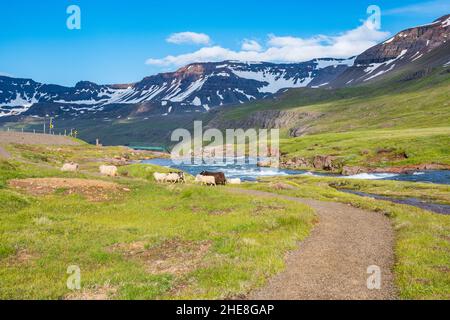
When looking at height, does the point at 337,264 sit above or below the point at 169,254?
above

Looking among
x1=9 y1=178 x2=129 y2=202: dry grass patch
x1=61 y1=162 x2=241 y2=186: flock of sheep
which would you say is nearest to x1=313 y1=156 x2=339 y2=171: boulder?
x1=61 y1=162 x2=241 y2=186: flock of sheep

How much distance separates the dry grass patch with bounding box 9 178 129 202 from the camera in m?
37.4

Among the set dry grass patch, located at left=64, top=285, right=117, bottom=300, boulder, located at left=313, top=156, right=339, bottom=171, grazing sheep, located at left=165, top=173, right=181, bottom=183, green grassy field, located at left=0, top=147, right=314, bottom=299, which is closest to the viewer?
dry grass patch, located at left=64, top=285, right=117, bottom=300

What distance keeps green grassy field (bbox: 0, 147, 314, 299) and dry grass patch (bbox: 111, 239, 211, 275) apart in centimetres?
5

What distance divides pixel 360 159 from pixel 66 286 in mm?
126265

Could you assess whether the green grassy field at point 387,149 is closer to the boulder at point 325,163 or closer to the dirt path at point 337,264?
the boulder at point 325,163

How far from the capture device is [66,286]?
15.8 metres

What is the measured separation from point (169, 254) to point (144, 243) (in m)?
2.40

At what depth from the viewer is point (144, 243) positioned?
23.0 m

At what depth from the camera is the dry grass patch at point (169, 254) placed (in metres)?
18.8

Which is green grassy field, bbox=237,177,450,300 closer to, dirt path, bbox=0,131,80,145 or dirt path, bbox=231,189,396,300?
dirt path, bbox=231,189,396,300

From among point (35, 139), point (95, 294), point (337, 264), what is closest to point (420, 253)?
point (337, 264)

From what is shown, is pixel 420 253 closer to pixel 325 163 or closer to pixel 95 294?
pixel 95 294
